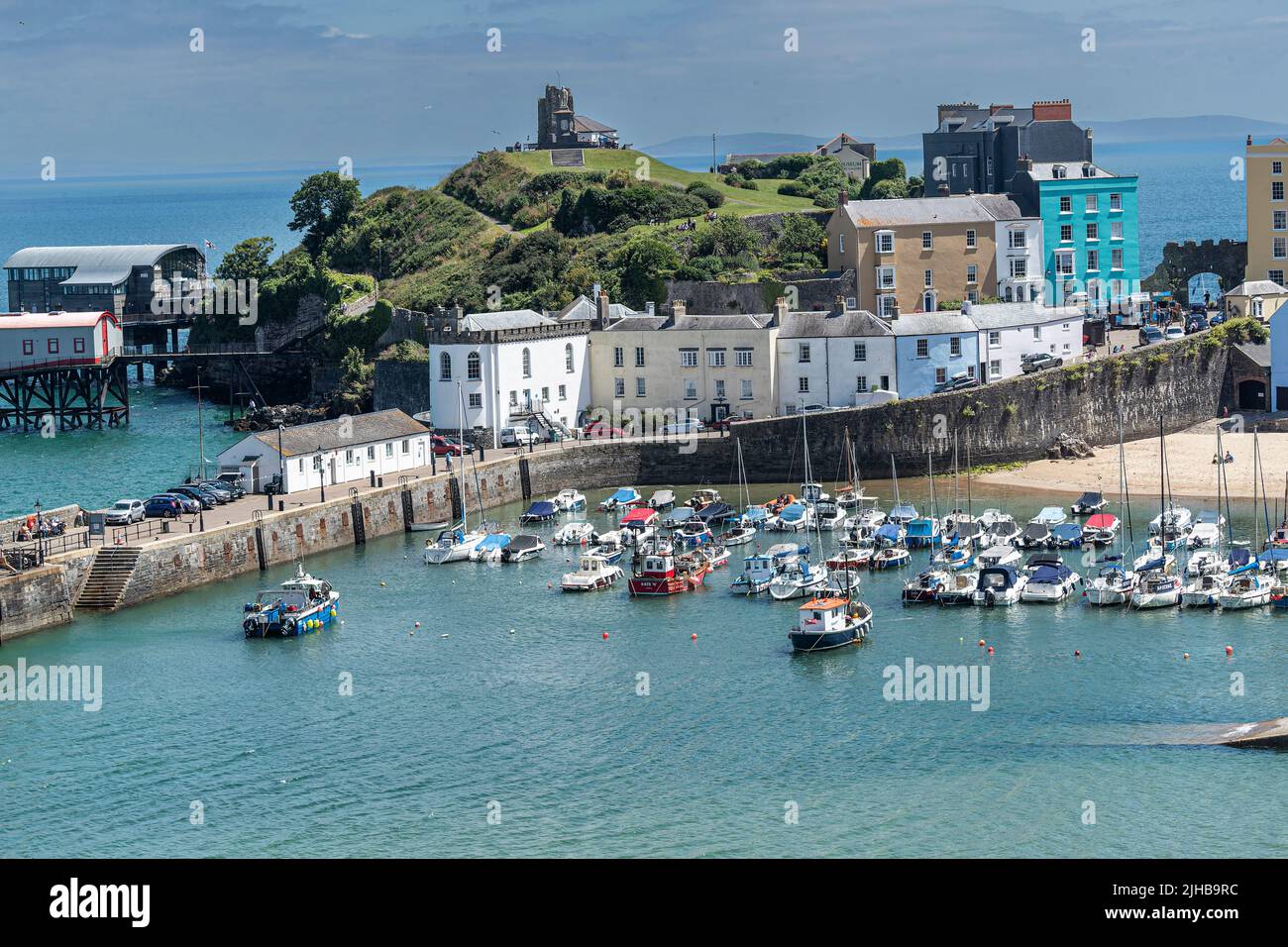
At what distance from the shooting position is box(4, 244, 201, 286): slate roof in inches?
3895

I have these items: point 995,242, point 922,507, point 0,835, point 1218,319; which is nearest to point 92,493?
point 922,507

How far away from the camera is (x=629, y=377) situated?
→ 230 ft

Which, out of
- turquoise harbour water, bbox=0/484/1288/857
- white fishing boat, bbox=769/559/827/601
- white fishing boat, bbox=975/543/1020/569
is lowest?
turquoise harbour water, bbox=0/484/1288/857

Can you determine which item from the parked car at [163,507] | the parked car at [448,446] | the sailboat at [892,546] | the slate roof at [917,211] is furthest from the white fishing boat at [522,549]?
the slate roof at [917,211]

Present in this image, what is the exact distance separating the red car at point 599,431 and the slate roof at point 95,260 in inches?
1612

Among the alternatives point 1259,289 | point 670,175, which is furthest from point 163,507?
point 670,175

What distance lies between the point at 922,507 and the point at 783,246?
29.3m

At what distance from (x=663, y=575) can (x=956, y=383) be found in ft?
75.7

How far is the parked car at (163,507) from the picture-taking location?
5381 centimetres

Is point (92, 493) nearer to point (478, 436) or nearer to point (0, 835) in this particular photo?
point (478, 436)

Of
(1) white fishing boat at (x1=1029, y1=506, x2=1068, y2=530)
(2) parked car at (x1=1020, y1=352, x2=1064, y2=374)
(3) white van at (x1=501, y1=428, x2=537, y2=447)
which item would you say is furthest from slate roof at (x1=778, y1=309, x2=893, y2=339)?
(1) white fishing boat at (x1=1029, y1=506, x2=1068, y2=530)

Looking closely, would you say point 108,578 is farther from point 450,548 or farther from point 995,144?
point 995,144

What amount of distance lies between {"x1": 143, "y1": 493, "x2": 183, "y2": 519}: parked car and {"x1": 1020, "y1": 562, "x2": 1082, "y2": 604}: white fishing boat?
2602 centimetres

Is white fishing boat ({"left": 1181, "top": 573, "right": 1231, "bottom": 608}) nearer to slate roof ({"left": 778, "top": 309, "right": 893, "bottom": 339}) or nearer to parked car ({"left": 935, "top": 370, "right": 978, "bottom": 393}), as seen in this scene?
parked car ({"left": 935, "top": 370, "right": 978, "bottom": 393})
